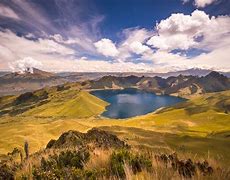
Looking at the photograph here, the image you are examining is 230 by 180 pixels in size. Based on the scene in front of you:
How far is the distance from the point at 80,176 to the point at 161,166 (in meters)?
1.86

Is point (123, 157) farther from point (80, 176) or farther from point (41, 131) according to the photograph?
point (41, 131)

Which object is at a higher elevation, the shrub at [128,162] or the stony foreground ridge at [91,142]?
the shrub at [128,162]

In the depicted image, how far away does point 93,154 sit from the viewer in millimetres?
9180

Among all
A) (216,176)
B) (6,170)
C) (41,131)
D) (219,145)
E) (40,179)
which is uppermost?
(216,176)

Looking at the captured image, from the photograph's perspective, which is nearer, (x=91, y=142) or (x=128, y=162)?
(x=128, y=162)

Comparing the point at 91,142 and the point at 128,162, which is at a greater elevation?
the point at 128,162

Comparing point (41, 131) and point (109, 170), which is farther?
point (41, 131)

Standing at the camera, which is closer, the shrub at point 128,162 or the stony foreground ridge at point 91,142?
the shrub at point 128,162

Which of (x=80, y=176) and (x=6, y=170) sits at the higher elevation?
(x=80, y=176)

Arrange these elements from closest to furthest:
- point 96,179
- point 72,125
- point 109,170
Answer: point 96,179 → point 109,170 → point 72,125

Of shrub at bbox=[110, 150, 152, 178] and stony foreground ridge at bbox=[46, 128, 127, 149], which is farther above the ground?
shrub at bbox=[110, 150, 152, 178]

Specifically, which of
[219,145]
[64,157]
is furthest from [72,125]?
[64,157]

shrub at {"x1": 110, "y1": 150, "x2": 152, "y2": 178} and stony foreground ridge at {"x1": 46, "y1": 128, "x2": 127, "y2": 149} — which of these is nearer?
shrub at {"x1": 110, "y1": 150, "x2": 152, "y2": 178}

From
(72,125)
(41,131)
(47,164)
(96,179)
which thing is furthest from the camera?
(72,125)
